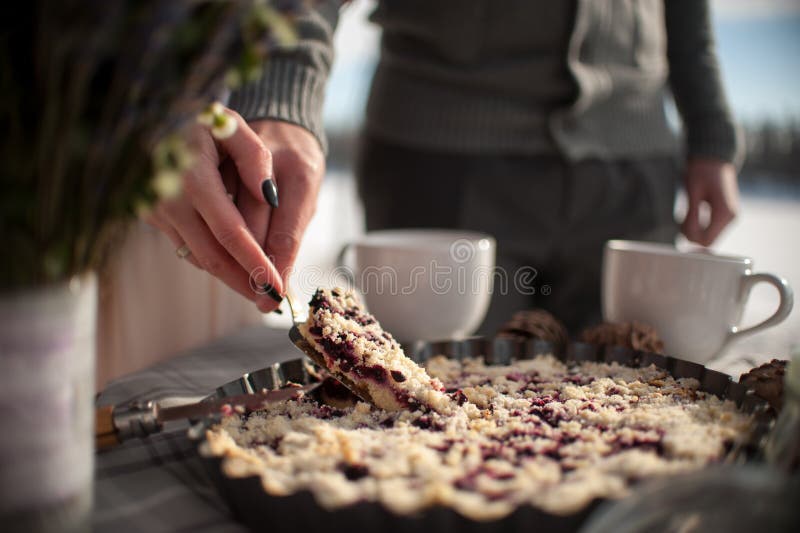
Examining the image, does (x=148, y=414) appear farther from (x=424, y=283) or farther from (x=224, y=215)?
(x=424, y=283)

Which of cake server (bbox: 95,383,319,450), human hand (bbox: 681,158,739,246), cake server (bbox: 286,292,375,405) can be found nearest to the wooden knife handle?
cake server (bbox: 95,383,319,450)

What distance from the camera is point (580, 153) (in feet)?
4.63

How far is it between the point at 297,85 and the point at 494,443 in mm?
693

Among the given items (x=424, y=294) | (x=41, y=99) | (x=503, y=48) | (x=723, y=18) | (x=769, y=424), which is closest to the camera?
(x=41, y=99)

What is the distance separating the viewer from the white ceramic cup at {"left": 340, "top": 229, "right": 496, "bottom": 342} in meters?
1.08

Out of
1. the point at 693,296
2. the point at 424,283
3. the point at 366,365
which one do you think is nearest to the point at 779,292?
the point at 693,296

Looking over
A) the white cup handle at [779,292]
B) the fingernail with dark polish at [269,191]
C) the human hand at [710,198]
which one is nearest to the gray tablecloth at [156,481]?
the fingernail with dark polish at [269,191]

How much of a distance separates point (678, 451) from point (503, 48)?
3.37 ft

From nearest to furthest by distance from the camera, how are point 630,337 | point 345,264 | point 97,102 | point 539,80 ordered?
point 97,102, point 630,337, point 345,264, point 539,80

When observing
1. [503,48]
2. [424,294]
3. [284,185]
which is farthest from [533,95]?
[284,185]

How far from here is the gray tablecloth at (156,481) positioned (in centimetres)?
56

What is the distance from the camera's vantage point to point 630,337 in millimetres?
984

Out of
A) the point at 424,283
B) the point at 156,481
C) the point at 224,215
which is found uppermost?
the point at 224,215

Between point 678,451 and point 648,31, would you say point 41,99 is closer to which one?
point 678,451
